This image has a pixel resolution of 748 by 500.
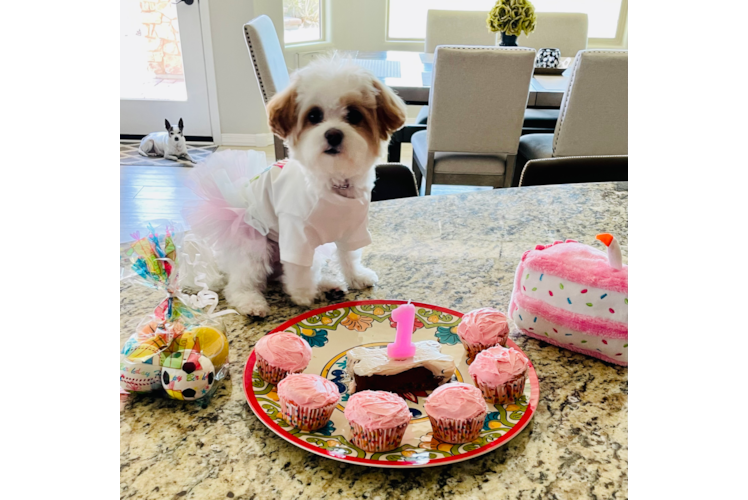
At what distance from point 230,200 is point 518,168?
238 cm

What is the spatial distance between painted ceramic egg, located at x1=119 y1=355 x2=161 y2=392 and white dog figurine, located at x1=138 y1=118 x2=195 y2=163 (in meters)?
3.94

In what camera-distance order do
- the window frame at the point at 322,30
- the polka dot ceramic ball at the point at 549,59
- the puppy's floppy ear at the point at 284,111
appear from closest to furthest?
the puppy's floppy ear at the point at 284,111
the polka dot ceramic ball at the point at 549,59
the window frame at the point at 322,30

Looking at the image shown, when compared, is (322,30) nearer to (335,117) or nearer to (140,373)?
(335,117)

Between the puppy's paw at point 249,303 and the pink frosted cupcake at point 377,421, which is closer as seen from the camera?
the pink frosted cupcake at point 377,421

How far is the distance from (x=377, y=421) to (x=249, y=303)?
0.46 meters

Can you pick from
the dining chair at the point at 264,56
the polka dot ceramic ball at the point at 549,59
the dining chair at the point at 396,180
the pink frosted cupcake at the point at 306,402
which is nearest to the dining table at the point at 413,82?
the polka dot ceramic ball at the point at 549,59

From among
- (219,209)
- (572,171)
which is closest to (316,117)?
(219,209)

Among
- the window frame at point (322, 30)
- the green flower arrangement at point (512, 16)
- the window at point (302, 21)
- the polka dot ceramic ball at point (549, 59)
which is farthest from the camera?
the window frame at point (322, 30)

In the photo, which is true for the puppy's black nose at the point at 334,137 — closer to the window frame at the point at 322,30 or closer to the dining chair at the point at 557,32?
the dining chair at the point at 557,32

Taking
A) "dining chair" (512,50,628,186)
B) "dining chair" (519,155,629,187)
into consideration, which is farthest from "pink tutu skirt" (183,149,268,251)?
"dining chair" (512,50,628,186)

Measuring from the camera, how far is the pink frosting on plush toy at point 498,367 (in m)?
0.66

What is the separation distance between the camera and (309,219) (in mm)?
1113

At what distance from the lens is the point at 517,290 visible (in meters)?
0.83
